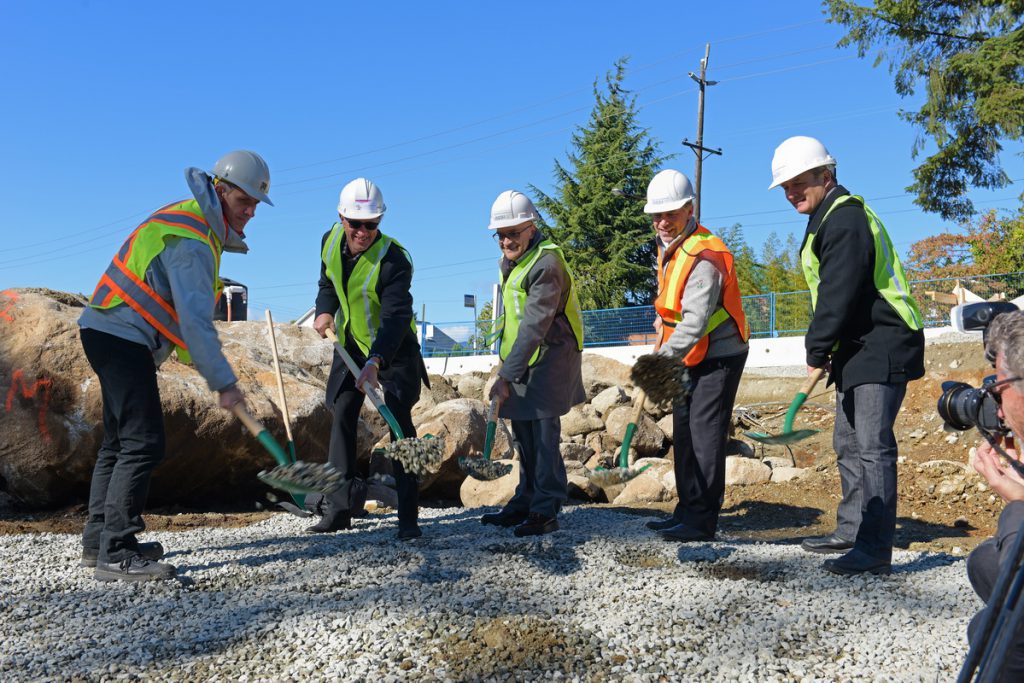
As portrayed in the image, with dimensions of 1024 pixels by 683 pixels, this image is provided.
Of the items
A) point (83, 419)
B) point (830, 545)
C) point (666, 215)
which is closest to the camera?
point (830, 545)

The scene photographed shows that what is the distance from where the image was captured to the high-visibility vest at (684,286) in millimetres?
4715

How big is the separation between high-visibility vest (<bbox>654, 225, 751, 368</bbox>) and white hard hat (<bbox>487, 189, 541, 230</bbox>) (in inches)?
36.7

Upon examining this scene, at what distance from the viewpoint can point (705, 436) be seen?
471 cm

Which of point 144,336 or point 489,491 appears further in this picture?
point 489,491

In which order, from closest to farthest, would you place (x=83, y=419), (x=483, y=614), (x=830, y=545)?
1. (x=483, y=614)
2. (x=830, y=545)
3. (x=83, y=419)

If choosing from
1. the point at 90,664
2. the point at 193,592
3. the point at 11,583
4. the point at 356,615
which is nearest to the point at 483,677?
the point at 356,615

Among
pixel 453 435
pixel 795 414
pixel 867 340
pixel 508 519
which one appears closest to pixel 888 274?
pixel 867 340

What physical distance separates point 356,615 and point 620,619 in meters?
1.08

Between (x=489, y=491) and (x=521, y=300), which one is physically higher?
(x=521, y=300)

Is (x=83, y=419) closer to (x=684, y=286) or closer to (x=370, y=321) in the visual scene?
(x=370, y=321)

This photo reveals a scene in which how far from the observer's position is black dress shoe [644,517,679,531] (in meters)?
5.18

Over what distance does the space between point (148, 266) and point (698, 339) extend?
2.81 m

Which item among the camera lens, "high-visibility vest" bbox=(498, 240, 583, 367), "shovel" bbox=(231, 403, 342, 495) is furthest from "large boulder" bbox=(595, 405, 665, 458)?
the camera lens

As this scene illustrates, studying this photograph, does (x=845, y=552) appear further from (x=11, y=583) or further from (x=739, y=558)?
(x=11, y=583)
